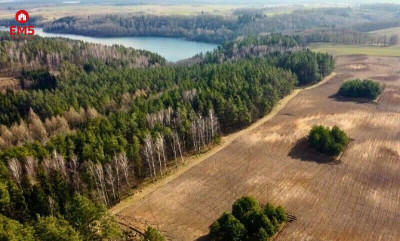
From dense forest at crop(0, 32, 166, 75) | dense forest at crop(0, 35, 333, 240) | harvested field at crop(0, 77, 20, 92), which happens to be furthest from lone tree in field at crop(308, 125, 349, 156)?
harvested field at crop(0, 77, 20, 92)

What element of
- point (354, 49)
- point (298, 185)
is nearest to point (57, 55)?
point (298, 185)

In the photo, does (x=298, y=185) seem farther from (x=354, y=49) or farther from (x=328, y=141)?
(x=354, y=49)

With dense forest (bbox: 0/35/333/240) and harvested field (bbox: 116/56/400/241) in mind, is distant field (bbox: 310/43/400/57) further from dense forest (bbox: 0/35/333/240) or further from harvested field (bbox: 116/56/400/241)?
harvested field (bbox: 116/56/400/241)

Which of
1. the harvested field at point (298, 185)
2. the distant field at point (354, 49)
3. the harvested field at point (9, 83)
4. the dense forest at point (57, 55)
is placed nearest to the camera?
the harvested field at point (298, 185)

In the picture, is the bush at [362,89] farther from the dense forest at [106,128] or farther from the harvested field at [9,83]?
the harvested field at [9,83]

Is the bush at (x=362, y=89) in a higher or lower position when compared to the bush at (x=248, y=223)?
higher

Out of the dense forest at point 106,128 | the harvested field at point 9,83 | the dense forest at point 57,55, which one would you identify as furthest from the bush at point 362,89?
the harvested field at point 9,83
